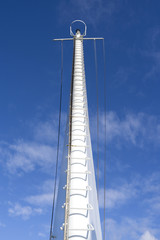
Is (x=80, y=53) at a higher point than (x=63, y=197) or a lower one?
higher

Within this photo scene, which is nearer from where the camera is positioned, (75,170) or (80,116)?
(75,170)

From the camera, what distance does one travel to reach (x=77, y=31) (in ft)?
144

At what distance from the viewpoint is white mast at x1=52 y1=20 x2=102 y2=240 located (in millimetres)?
22812

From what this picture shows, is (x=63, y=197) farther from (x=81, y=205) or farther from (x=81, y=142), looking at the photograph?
(x=81, y=142)

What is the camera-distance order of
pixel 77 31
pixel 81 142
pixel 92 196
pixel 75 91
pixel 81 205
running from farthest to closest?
pixel 77 31 < pixel 75 91 < pixel 81 142 < pixel 92 196 < pixel 81 205

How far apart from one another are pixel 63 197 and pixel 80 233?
4076 millimetres

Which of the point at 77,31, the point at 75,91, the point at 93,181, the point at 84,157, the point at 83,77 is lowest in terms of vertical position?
the point at 93,181

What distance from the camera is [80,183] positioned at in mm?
25000

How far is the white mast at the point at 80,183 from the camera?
74.8 ft

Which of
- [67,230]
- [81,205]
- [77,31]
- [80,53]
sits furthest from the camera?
[77,31]

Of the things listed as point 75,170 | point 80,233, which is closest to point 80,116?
point 75,170

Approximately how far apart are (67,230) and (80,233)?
4.20ft

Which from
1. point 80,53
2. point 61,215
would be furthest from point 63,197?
point 80,53

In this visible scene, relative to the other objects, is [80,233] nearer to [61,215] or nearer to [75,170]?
[61,215]
